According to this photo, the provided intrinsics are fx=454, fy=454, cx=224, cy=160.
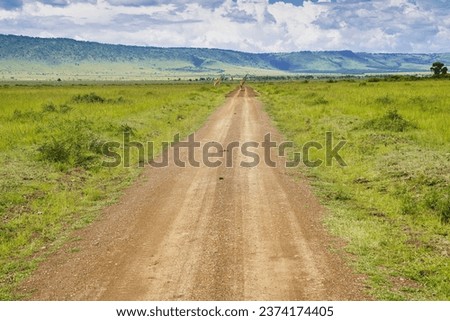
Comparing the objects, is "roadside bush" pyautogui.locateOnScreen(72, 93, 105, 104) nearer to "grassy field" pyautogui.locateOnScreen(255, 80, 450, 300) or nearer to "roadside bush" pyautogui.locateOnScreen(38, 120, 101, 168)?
"roadside bush" pyautogui.locateOnScreen(38, 120, 101, 168)

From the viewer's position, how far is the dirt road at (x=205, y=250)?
6.88 metres

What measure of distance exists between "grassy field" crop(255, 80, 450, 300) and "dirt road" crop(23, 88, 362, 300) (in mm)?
589

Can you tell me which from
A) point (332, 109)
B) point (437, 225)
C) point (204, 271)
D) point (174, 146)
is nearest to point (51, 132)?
point (174, 146)

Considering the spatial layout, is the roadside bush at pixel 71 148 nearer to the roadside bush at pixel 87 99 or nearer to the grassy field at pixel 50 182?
the grassy field at pixel 50 182

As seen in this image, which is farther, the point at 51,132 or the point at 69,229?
the point at 51,132

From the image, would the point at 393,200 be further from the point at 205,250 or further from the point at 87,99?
the point at 87,99

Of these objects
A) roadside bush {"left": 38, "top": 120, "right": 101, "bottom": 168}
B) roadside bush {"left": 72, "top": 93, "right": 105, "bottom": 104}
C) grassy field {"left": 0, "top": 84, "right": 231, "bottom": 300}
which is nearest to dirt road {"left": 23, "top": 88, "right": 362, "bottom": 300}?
grassy field {"left": 0, "top": 84, "right": 231, "bottom": 300}

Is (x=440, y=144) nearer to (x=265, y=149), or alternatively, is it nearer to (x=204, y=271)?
(x=265, y=149)

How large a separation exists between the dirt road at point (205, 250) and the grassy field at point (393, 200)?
589mm

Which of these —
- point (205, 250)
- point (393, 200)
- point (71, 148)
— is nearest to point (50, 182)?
point (71, 148)

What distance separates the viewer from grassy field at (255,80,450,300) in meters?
7.48

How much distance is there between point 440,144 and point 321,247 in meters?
11.2

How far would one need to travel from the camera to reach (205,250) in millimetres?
8422
